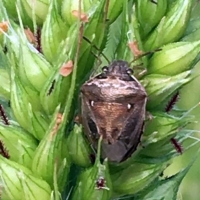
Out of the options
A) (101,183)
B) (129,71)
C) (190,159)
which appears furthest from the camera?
(190,159)

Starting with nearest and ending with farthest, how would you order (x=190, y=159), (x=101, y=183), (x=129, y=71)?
(x=101, y=183)
(x=129, y=71)
(x=190, y=159)

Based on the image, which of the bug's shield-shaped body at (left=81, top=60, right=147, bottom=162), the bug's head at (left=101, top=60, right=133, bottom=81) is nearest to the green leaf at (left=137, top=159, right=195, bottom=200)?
the bug's shield-shaped body at (left=81, top=60, right=147, bottom=162)

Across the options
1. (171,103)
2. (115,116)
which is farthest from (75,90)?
(171,103)

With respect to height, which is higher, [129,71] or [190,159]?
[129,71]

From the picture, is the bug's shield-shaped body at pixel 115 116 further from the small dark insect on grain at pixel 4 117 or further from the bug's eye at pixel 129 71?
the small dark insect on grain at pixel 4 117

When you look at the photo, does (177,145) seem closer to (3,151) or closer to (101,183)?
(101,183)

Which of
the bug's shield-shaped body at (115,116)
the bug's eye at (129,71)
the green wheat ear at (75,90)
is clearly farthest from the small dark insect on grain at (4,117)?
the bug's eye at (129,71)

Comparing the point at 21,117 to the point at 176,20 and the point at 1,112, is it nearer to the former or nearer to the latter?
the point at 1,112
